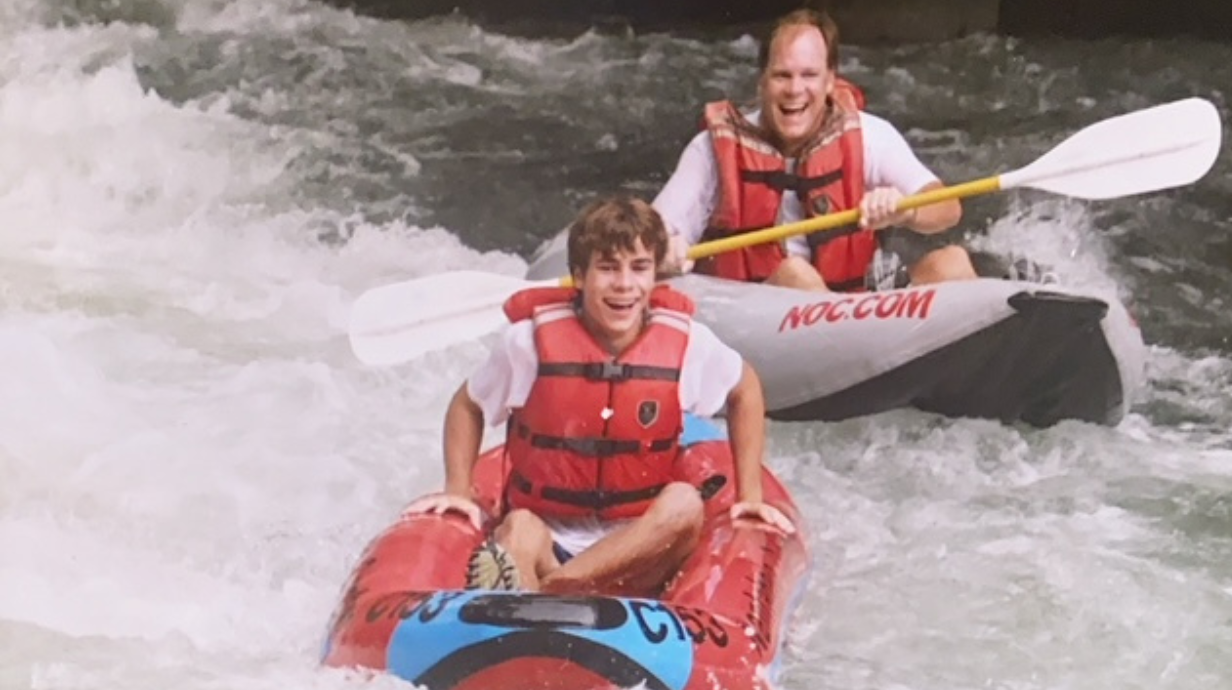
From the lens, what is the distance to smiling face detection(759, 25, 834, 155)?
3381mm

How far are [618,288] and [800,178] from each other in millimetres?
1160

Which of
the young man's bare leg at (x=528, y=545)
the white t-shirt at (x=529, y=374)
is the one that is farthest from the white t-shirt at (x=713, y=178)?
the young man's bare leg at (x=528, y=545)

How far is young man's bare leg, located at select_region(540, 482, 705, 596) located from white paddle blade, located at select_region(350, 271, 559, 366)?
1.78 feet

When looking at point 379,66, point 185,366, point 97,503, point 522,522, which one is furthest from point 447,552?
point 379,66

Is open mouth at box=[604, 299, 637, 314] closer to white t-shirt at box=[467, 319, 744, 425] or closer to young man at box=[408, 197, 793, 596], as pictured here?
young man at box=[408, 197, 793, 596]

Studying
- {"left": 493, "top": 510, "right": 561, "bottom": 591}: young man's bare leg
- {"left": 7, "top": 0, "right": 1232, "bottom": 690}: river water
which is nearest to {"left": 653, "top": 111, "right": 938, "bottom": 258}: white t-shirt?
{"left": 7, "top": 0, "right": 1232, "bottom": 690}: river water

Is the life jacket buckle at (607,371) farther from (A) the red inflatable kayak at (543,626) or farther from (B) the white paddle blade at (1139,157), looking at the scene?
(B) the white paddle blade at (1139,157)

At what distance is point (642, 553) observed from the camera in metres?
2.52

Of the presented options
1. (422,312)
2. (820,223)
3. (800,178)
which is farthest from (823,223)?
(422,312)

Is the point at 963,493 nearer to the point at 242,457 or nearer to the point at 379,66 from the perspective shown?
the point at 242,457

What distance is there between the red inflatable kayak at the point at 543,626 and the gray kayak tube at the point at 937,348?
1.08 m

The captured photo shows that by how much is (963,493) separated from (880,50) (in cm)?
491

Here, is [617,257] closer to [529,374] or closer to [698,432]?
[529,374]

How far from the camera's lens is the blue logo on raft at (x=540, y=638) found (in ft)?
7.04
